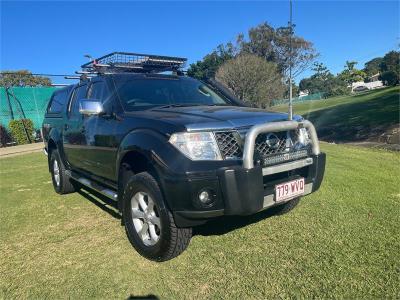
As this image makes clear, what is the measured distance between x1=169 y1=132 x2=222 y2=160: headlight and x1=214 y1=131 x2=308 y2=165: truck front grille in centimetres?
6

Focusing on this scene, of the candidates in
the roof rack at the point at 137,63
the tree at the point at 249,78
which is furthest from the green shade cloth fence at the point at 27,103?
the tree at the point at 249,78

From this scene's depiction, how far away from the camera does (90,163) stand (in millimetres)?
4828

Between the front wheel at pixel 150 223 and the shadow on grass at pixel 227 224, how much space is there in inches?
28.0

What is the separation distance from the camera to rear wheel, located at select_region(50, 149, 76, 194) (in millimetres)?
6084

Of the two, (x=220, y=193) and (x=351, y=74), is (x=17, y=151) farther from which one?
(x=351, y=74)

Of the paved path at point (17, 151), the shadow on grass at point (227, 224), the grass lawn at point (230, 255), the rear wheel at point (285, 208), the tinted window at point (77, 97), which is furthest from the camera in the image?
the paved path at point (17, 151)

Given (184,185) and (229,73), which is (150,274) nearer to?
(184,185)

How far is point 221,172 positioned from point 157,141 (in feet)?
2.27

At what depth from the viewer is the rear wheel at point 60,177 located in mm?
6084

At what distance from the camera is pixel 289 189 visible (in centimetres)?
340

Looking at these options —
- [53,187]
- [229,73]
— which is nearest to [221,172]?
[53,187]

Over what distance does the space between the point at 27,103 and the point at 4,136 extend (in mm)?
2180

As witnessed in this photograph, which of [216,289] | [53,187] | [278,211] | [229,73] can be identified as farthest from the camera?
[229,73]

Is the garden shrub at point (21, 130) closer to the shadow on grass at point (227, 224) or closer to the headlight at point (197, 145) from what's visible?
the shadow on grass at point (227, 224)
